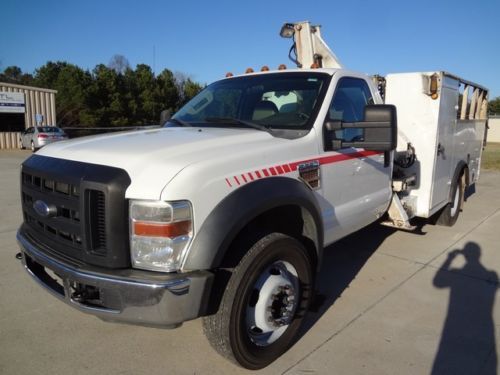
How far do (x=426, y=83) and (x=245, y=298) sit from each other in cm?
395

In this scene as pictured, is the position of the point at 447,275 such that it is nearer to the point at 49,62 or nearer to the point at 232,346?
the point at 232,346

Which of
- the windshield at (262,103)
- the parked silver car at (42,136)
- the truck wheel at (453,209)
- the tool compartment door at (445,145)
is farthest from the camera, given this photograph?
the parked silver car at (42,136)

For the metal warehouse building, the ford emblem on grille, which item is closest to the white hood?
the ford emblem on grille

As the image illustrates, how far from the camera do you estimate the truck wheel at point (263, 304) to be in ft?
7.81

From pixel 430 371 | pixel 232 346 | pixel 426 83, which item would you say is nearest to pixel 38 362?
pixel 232 346

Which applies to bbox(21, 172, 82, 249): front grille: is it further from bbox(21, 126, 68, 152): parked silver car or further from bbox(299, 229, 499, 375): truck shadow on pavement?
bbox(21, 126, 68, 152): parked silver car

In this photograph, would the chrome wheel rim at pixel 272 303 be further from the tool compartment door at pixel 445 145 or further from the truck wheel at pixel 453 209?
the truck wheel at pixel 453 209

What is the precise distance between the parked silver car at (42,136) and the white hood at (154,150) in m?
20.1

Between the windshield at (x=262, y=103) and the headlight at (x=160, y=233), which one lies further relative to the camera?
the windshield at (x=262, y=103)

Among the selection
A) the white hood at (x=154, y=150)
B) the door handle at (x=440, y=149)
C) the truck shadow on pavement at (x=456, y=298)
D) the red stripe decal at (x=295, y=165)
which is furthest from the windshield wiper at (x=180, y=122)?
the door handle at (x=440, y=149)

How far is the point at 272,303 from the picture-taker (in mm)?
2713

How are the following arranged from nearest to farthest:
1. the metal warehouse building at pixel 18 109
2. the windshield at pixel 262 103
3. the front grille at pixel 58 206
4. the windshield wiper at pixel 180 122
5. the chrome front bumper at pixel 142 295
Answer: the chrome front bumper at pixel 142 295, the front grille at pixel 58 206, the windshield at pixel 262 103, the windshield wiper at pixel 180 122, the metal warehouse building at pixel 18 109

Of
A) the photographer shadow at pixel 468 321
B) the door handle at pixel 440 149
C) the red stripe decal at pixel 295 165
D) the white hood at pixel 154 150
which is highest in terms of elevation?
the white hood at pixel 154 150

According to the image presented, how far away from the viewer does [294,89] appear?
11.4 ft
